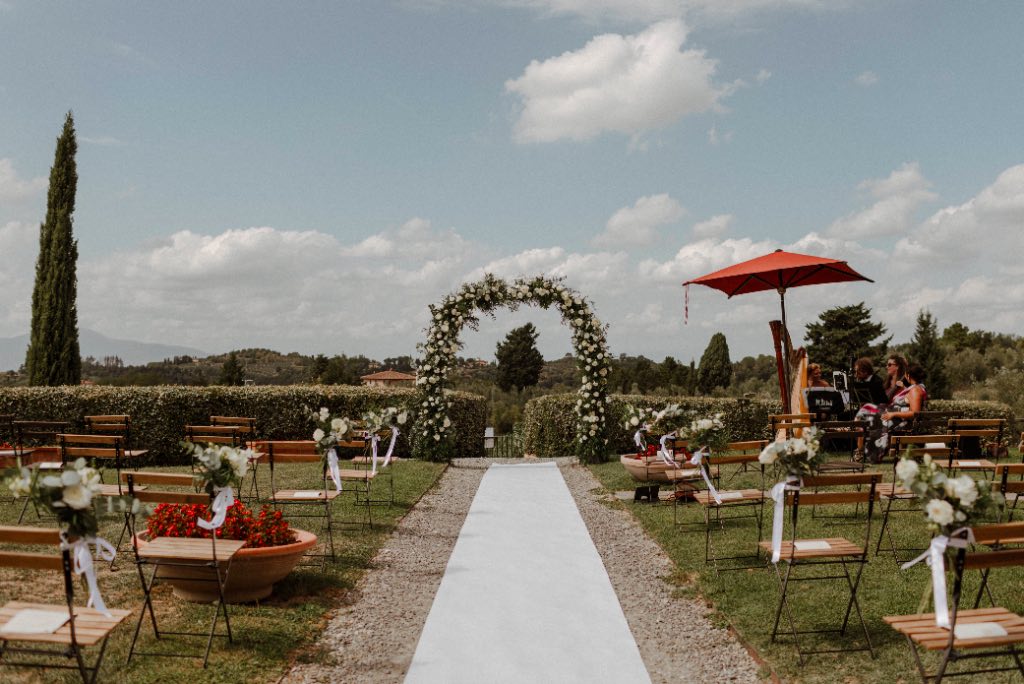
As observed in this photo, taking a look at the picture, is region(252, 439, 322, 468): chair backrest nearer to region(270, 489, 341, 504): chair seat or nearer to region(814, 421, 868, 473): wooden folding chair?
region(270, 489, 341, 504): chair seat

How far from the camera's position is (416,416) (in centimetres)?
1605

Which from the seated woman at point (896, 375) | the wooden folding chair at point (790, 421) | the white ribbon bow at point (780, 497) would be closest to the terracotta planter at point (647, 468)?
the wooden folding chair at point (790, 421)

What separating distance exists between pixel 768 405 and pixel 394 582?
39.2ft

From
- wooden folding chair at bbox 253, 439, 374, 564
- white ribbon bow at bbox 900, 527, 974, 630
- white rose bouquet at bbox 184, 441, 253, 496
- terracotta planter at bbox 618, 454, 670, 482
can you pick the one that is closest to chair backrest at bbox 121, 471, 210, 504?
white rose bouquet at bbox 184, 441, 253, 496

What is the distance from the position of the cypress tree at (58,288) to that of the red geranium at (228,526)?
15938mm

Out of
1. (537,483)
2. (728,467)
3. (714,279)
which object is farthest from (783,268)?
(537,483)

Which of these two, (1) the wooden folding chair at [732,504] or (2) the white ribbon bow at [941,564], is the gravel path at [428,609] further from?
(2) the white ribbon bow at [941,564]

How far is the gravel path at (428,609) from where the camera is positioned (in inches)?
189

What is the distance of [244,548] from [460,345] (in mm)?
10123

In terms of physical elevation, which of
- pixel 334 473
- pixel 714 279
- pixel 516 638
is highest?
pixel 714 279

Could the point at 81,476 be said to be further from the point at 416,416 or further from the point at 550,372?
the point at 550,372

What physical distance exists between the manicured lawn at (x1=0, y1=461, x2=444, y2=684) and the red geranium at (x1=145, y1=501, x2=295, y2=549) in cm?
47

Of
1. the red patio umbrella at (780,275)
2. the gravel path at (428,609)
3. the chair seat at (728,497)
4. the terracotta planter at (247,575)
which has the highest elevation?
the red patio umbrella at (780,275)

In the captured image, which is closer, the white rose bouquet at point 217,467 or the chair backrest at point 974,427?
the white rose bouquet at point 217,467
